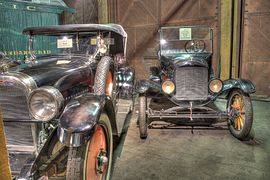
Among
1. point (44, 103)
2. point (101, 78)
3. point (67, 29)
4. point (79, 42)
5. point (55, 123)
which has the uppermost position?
point (67, 29)

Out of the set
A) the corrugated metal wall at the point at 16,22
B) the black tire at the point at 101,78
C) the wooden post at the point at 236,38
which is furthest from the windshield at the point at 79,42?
the wooden post at the point at 236,38

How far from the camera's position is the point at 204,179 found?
97.0 inches

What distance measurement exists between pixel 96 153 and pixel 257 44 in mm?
5974

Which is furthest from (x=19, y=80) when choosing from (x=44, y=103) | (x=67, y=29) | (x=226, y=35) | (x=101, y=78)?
(x=226, y=35)

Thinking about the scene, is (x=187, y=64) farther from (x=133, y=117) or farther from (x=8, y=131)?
(x=8, y=131)

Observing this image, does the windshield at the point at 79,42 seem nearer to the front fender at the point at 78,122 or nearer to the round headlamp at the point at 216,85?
the front fender at the point at 78,122

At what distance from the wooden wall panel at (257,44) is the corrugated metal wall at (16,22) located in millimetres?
5740

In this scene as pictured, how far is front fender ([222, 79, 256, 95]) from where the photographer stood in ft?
11.2

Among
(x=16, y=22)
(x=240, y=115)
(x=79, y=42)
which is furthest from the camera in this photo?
(x=16, y=22)

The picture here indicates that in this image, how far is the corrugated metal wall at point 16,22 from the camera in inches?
283

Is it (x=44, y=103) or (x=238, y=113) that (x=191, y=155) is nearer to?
(x=238, y=113)

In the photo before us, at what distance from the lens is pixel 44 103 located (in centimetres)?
199

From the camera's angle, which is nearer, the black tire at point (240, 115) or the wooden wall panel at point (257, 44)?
the black tire at point (240, 115)

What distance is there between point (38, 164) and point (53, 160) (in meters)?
0.15
